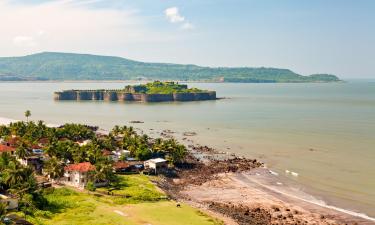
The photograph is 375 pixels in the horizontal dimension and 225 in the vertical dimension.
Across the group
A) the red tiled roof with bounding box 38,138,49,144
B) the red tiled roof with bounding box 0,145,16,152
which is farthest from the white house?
the red tiled roof with bounding box 0,145,16,152

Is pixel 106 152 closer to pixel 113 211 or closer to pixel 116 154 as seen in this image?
pixel 116 154

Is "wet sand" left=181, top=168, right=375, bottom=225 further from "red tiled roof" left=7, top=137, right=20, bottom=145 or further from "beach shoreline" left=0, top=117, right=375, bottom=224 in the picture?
"red tiled roof" left=7, top=137, right=20, bottom=145

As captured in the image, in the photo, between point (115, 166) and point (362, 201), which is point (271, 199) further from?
point (115, 166)

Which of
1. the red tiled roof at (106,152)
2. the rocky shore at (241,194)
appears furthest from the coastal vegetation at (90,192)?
the rocky shore at (241,194)

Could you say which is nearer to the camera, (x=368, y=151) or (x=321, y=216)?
(x=321, y=216)

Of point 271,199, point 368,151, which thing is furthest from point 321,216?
point 368,151

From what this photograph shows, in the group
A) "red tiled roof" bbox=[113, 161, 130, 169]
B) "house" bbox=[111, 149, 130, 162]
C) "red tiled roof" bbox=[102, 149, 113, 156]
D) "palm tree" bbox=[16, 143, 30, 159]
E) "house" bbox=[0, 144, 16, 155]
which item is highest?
"palm tree" bbox=[16, 143, 30, 159]
